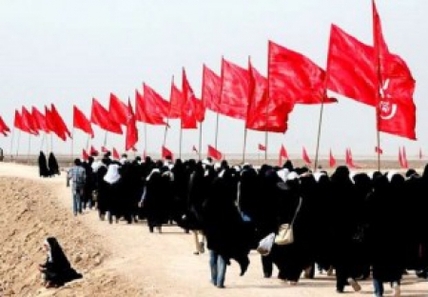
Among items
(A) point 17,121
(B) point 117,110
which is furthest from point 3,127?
(B) point 117,110

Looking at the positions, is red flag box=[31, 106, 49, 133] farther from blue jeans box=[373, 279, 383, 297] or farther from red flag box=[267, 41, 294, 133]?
blue jeans box=[373, 279, 383, 297]

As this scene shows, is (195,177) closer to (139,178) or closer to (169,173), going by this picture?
(169,173)

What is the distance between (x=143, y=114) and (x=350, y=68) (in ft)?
67.5

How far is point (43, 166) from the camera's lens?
48.2m

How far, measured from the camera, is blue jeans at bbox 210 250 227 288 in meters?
13.5

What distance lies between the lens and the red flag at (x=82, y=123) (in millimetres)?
46938

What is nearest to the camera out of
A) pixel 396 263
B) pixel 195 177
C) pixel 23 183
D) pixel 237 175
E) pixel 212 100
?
pixel 396 263

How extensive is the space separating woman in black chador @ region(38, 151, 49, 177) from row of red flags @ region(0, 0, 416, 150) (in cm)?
1268

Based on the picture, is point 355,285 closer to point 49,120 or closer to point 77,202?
point 77,202

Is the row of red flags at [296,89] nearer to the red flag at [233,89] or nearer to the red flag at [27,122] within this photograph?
the red flag at [233,89]

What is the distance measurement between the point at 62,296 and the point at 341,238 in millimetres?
4641

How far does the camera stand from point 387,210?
12508 mm

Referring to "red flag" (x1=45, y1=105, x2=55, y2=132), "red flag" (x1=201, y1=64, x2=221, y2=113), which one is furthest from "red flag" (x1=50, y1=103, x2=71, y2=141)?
"red flag" (x1=201, y1=64, x2=221, y2=113)

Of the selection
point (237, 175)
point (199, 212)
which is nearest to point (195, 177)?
point (199, 212)
